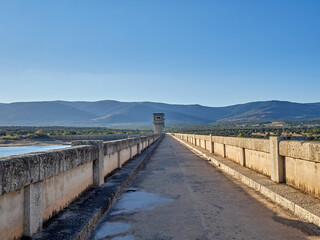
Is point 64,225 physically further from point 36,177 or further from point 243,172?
point 243,172

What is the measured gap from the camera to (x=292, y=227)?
5.31 metres

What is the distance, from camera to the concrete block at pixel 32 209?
4.31 m

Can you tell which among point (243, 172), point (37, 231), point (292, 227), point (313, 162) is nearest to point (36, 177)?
point (37, 231)

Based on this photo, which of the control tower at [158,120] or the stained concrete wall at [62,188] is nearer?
the stained concrete wall at [62,188]

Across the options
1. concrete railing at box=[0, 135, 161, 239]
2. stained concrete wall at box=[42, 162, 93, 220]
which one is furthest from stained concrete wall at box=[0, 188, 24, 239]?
stained concrete wall at box=[42, 162, 93, 220]

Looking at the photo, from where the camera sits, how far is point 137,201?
7406mm

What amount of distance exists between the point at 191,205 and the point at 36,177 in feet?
11.7

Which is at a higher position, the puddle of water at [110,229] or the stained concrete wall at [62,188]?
the stained concrete wall at [62,188]

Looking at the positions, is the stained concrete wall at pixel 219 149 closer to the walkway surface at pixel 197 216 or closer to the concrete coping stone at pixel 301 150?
the walkway surface at pixel 197 216

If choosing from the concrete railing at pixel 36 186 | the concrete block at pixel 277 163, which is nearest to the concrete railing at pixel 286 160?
the concrete block at pixel 277 163

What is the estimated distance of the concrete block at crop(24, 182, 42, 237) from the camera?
4312mm

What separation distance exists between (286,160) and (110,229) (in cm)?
484

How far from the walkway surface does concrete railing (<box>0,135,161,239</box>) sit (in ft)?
2.82

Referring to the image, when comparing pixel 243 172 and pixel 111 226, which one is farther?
pixel 243 172
